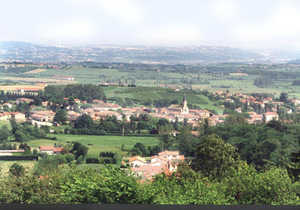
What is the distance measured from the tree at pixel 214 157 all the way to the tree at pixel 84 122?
5.45 feet

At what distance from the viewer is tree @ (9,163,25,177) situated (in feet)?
19.2

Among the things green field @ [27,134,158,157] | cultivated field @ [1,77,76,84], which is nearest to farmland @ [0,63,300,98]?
cultivated field @ [1,77,76,84]

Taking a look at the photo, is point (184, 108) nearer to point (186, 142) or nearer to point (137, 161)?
point (186, 142)

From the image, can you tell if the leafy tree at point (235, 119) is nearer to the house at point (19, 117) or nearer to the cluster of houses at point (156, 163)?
the cluster of houses at point (156, 163)

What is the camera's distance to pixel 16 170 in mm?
5980

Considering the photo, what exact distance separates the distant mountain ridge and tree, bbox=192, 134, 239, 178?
1.59 m

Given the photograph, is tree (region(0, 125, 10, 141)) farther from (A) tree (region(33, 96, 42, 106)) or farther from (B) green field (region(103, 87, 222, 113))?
(B) green field (region(103, 87, 222, 113))

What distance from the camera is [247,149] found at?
640cm

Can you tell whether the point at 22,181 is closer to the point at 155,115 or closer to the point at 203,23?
the point at 155,115

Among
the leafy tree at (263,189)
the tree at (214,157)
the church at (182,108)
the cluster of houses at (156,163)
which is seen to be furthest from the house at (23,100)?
the leafy tree at (263,189)

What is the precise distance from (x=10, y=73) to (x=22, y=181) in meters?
2.13

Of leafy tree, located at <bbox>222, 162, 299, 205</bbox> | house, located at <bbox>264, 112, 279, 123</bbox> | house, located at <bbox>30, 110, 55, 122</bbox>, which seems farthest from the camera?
house, located at <bbox>264, 112, 279, 123</bbox>

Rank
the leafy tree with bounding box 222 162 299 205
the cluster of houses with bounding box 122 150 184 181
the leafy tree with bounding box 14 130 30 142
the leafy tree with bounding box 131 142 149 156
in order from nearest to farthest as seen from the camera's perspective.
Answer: the leafy tree with bounding box 222 162 299 205 < the cluster of houses with bounding box 122 150 184 181 < the leafy tree with bounding box 131 142 149 156 < the leafy tree with bounding box 14 130 30 142

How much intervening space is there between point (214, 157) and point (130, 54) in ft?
7.58
